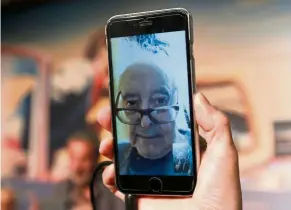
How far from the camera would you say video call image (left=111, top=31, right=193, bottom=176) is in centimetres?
48

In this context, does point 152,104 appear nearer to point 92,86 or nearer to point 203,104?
point 203,104

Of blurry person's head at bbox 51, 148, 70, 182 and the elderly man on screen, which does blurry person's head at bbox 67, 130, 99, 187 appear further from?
the elderly man on screen

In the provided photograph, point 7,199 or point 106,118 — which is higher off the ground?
point 106,118

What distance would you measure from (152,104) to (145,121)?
0.05 feet

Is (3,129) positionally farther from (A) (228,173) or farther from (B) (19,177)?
(A) (228,173)

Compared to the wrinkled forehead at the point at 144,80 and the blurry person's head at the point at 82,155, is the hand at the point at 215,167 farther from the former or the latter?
the blurry person's head at the point at 82,155

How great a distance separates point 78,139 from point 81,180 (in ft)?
0.15

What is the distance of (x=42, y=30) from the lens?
0.67m

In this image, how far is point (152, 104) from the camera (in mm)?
489

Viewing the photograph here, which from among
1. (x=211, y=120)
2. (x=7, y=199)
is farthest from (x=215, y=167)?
(x=7, y=199)

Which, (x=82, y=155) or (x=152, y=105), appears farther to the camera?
(x=82, y=155)

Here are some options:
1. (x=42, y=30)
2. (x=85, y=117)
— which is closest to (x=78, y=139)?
(x=85, y=117)

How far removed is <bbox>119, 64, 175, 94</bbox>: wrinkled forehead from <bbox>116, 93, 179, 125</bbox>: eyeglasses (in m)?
0.02

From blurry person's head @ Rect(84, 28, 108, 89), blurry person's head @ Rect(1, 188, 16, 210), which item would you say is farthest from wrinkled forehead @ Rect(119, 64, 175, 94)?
blurry person's head @ Rect(1, 188, 16, 210)
